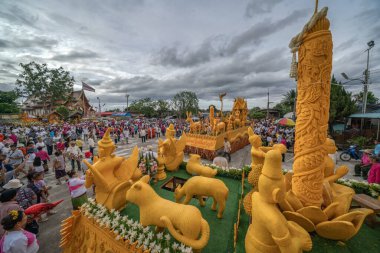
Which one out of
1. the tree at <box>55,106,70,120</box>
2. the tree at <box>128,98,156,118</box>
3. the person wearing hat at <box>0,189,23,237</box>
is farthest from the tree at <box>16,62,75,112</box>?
the person wearing hat at <box>0,189,23,237</box>

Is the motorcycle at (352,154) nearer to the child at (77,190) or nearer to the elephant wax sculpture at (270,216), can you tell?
the elephant wax sculpture at (270,216)

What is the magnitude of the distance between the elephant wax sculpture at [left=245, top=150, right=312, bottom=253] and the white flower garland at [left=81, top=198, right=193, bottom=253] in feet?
3.04

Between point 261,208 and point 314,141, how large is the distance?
181cm

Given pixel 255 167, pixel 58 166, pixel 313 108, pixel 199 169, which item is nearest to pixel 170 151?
pixel 199 169

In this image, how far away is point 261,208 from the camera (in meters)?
2.05

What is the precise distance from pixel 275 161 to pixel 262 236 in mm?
996

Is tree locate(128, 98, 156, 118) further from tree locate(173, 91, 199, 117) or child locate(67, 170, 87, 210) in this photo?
child locate(67, 170, 87, 210)

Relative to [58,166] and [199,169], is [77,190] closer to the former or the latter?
[58,166]

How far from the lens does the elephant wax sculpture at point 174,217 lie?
2166 millimetres

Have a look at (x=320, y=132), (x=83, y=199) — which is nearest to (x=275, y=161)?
(x=320, y=132)

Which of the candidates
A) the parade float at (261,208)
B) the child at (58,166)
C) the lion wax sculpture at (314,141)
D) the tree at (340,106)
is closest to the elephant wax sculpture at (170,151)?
the parade float at (261,208)

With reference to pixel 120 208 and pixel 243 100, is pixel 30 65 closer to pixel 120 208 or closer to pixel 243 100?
pixel 243 100

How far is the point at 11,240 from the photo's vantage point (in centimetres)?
225

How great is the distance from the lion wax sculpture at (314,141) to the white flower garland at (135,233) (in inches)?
77.8
